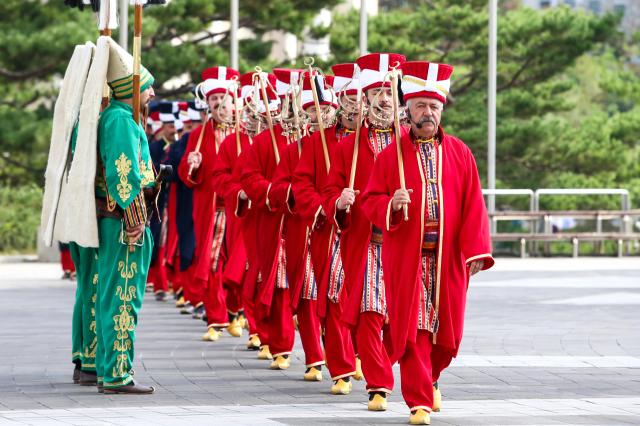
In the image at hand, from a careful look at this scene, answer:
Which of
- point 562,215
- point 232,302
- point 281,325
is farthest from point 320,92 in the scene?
point 562,215

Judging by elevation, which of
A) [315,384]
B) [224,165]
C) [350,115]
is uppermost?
[350,115]

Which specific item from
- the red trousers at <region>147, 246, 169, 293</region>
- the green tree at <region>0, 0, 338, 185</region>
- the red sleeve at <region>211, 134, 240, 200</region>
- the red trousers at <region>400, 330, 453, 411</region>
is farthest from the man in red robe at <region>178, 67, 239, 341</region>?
the green tree at <region>0, 0, 338, 185</region>

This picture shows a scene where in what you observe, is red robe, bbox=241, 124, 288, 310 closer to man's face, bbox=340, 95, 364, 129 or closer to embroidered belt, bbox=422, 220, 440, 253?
man's face, bbox=340, 95, 364, 129

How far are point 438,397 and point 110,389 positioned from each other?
6.97ft

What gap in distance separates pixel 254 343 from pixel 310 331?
2184 millimetres

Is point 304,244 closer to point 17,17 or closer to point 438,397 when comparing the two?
point 438,397

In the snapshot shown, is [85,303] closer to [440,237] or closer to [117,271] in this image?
[117,271]

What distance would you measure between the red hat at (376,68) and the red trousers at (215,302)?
4470mm

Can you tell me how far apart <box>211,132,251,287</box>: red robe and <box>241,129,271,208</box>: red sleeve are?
42 centimetres

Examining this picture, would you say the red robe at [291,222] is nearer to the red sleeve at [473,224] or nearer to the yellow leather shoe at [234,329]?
the red sleeve at [473,224]

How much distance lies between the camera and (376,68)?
411 inches

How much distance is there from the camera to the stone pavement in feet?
30.8

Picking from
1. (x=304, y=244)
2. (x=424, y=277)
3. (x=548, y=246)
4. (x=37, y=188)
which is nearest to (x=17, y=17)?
(x=37, y=188)

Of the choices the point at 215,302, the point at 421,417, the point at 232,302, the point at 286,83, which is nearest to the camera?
the point at 421,417
